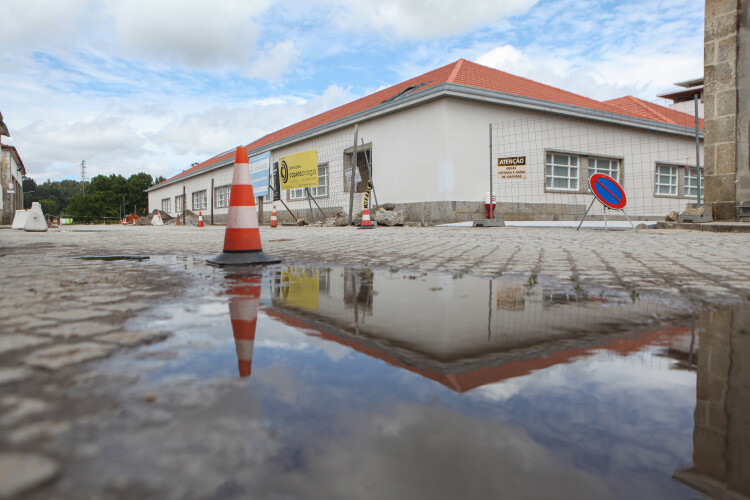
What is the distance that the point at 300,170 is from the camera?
1659 cm

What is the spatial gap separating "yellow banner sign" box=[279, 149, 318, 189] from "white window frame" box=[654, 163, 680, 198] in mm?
12954

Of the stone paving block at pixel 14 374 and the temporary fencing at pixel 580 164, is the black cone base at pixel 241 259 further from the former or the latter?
the temporary fencing at pixel 580 164

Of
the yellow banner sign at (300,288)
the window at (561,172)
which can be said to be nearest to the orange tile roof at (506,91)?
the window at (561,172)

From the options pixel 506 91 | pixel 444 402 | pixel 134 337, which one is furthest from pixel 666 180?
pixel 134 337

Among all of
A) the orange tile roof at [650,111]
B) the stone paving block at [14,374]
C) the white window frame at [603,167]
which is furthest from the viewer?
the orange tile roof at [650,111]

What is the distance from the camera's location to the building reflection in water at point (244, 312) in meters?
1.34

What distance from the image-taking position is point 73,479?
2.33ft

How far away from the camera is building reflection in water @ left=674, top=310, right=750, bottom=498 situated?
2.49 ft

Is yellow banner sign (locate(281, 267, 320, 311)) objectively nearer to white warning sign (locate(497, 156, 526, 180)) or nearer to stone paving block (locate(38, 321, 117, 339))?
stone paving block (locate(38, 321, 117, 339))

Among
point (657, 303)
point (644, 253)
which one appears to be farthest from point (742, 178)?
point (657, 303)

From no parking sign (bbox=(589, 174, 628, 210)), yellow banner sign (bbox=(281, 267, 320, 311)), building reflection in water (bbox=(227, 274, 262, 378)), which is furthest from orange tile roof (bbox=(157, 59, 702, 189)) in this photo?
building reflection in water (bbox=(227, 274, 262, 378))

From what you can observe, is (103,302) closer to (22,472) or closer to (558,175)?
(22,472)

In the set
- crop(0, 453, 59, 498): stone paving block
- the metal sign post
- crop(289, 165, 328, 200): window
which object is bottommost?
crop(0, 453, 59, 498): stone paving block

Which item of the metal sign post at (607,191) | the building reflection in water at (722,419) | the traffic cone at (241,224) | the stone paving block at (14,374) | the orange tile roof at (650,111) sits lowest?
the building reflection in water at (722,419)
